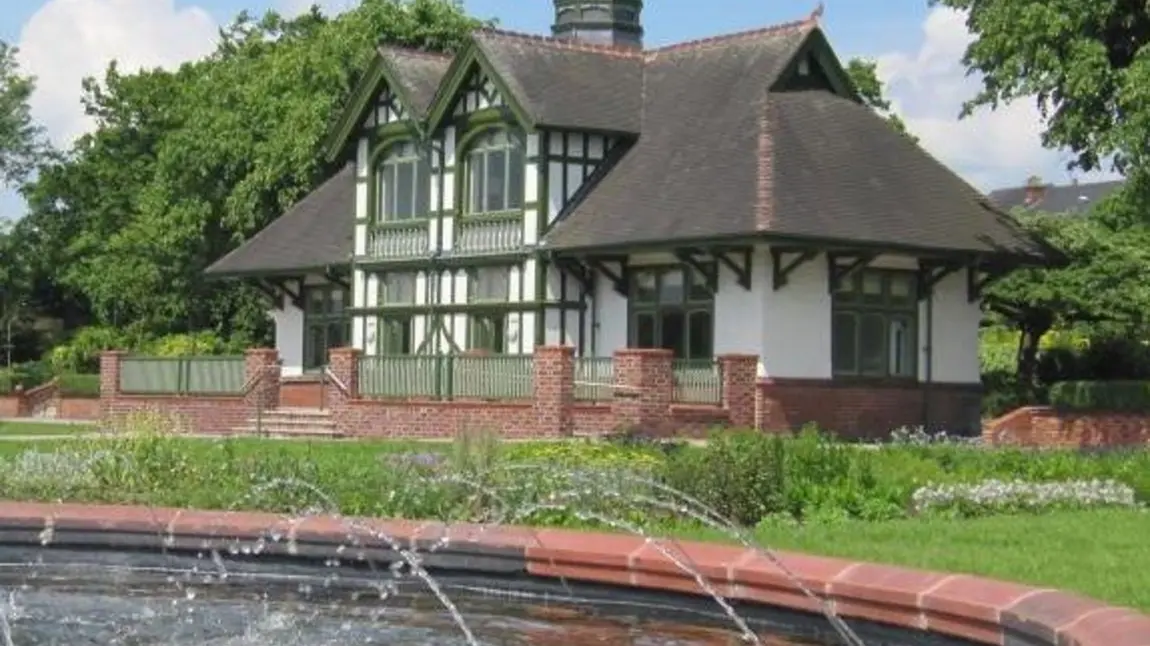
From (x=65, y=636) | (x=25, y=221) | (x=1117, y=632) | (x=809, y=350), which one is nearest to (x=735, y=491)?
(x=65, y=636)

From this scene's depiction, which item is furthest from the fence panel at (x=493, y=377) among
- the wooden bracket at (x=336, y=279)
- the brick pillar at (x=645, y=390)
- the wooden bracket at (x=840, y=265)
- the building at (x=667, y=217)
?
the wooden bracket at (x=336, y=279)

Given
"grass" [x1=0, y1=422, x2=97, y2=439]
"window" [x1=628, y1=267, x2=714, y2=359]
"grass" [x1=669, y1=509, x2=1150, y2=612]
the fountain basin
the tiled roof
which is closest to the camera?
the fountain basin

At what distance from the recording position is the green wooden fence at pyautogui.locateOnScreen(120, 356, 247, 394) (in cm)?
4184

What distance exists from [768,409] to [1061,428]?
5.71m

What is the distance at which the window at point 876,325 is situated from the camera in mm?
35438

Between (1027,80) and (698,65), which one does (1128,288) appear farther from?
(698,65)

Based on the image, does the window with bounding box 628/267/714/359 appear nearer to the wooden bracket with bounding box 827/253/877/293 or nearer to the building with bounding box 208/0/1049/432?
the building with bounding box 208/0/1049/432

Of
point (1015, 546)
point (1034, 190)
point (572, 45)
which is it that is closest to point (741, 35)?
point (572, 45)

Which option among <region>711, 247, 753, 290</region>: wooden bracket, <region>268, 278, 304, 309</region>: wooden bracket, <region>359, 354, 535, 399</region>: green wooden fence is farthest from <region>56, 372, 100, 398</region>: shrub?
<region>711, 247, 753, 290</region>: wooden bracket

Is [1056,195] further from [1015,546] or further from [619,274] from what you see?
[1015,546]

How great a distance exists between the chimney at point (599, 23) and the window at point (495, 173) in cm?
660

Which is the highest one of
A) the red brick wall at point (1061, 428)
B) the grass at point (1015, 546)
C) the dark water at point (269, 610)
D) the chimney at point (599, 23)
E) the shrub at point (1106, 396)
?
the chimney at point (599, 23)

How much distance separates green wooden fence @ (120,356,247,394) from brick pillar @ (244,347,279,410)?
437mm

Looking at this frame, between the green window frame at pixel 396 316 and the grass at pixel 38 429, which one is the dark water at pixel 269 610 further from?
the green window frame at pixel 396 316
